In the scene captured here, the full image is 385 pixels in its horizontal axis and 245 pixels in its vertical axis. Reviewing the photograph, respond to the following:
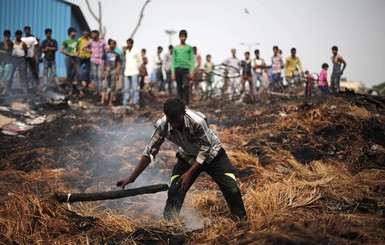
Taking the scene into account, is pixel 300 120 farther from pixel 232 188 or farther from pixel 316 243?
pixel 316 243

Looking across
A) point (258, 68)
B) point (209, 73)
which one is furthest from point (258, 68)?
point (209, 73)

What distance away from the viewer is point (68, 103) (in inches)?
426

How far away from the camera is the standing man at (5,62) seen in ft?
34.0

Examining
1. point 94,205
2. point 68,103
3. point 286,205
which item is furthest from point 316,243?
point 68,103

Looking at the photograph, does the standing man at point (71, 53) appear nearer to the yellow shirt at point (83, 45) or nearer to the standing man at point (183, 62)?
the yellow shirt at point (83, 45)

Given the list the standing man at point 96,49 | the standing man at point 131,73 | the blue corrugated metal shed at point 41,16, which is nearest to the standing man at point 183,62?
the standing man at point 131,73

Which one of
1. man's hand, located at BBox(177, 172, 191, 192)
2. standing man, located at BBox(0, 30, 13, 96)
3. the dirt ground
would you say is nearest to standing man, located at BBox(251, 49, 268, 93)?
the dirt ground

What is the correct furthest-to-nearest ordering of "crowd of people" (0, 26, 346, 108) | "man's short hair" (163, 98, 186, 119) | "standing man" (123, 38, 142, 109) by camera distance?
"standing man" (123, 38, 142, 109)
"crowd of people" (0, 26, 346, 108)
"man's short hair" (163, 98, 186, 119)

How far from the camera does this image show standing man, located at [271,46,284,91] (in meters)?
13.6

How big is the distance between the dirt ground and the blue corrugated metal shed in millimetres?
6476

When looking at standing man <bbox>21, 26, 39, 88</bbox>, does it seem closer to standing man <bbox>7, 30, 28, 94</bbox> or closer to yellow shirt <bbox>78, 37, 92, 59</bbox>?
standing man <bbox>7, 30, 28, 94</bbox>

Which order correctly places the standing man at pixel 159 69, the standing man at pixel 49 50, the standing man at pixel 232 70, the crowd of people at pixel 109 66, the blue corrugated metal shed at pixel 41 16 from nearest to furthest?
the crowd of people at pixel 109 66
the standing man at pixel 49 50
the standing man at pixel 232 70
the standing man at pixel 159 69
the blue corrugated metal shed at pixel 41 16

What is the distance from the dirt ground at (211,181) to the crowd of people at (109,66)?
870mm

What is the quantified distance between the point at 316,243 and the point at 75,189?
4.21 metres
